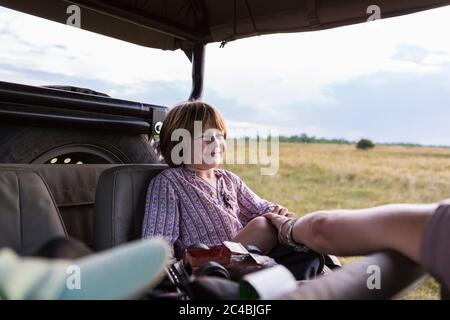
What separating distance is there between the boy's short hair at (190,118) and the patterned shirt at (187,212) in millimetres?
143

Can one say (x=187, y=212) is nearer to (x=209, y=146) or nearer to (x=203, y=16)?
(x=209, y=146)

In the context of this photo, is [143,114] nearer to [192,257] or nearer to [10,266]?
[192,257]

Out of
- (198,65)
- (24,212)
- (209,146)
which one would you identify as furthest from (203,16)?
(24,212)

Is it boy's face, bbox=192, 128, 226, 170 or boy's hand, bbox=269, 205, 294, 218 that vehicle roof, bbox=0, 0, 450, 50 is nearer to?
boy's face, bbox=192, 128, 226, 170

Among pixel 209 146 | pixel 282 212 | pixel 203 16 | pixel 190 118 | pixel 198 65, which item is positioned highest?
pixel 203 16

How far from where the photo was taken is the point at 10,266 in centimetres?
69

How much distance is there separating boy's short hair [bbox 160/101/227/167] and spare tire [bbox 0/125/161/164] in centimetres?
56

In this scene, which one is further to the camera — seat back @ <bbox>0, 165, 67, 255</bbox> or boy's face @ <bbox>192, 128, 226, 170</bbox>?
boy's face @ <bbox>192, 128, 226, 170</bbox>

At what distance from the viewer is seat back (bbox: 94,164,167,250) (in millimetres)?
1936

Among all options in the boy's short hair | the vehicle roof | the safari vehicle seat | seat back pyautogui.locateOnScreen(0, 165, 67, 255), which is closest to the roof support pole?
the vehicle roof

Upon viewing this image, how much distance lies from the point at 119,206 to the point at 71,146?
69 centimetres

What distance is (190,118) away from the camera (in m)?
2.16

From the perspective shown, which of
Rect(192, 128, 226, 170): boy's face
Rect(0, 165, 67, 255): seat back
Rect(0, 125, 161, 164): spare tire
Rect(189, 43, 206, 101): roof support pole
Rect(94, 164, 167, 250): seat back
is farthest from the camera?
Rect(189, 43, 206, 101): roof support pole

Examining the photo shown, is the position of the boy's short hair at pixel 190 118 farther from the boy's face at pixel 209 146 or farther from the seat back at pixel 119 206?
the seat back at pixel 119 206
